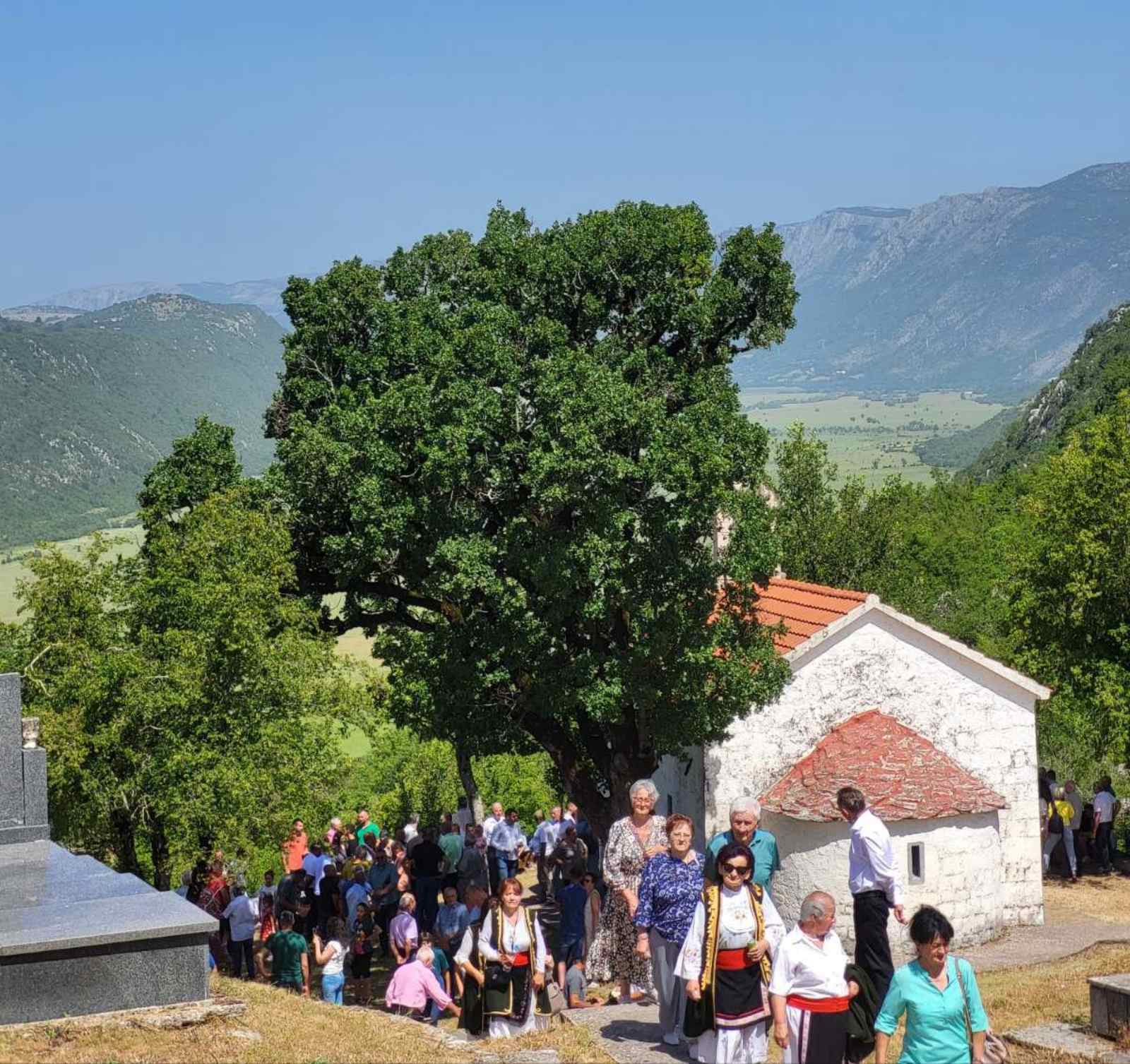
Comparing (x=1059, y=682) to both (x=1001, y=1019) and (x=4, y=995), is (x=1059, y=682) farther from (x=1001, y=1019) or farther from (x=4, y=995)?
(x=4, y=995)

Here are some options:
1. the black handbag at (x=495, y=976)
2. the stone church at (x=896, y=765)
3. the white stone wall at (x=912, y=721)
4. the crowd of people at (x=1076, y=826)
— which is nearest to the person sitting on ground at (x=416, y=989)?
the black handbag at (x=495, y=976)

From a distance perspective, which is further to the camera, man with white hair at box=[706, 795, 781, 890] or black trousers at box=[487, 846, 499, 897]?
black trousers at box=[487, 846, 499, 897]

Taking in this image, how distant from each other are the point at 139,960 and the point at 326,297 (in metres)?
14.1

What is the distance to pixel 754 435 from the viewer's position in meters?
21.1

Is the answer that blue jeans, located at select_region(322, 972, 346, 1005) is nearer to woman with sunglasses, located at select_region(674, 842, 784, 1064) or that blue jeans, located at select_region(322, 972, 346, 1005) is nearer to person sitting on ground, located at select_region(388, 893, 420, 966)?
person sitting on ground, located at select_region(388, 893, 420, 966)

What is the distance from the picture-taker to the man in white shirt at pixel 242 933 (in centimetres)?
1900

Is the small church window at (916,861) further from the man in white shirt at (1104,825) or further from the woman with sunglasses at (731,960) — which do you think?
the woman with sunglasses at (731,960)

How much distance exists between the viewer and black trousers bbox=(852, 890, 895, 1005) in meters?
12.0

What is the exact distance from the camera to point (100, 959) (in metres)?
12.2

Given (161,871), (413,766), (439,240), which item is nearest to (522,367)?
(439,240)

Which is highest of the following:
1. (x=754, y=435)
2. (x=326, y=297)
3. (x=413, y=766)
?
(x=326, y=297)

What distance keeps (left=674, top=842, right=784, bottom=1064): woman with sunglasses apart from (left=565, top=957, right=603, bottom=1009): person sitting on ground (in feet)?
12.3

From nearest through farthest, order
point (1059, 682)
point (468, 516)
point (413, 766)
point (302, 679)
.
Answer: point (468, 516)
point (302, 679)
point (1059, 682)
point (413, 766)

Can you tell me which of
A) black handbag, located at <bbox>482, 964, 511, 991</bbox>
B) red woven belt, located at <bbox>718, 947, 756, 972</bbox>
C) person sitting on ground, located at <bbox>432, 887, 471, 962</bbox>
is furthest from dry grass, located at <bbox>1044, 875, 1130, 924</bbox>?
red woven belt, located at <bbox>718, 947, 756, 972</bbox>
